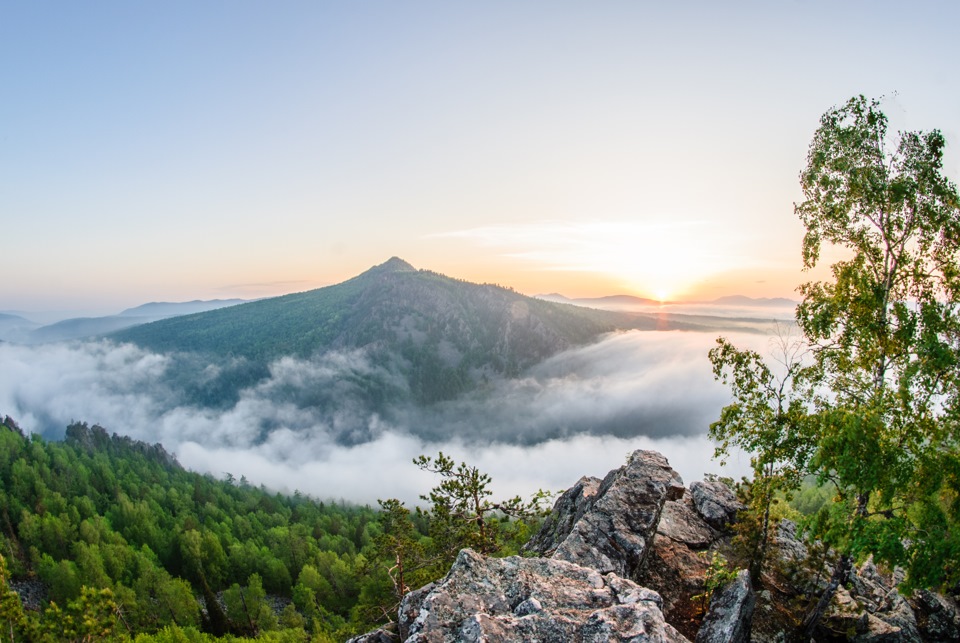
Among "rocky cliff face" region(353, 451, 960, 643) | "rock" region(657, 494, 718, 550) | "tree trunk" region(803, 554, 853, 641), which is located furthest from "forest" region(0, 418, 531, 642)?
"tree trunk" region(803, 554, 853, 641)

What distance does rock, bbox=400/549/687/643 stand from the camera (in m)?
9.58

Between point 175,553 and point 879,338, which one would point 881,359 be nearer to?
point 879,338

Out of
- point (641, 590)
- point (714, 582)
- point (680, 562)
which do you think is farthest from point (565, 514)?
point (641, 590)

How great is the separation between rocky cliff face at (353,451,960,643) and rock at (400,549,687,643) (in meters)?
0.02

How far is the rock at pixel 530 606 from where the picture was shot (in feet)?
31.4

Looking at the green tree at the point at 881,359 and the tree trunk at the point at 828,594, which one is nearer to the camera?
the green tree at the point at 881,359

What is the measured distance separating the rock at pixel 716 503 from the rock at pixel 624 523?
1.05m

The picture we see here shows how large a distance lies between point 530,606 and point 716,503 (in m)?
19.3

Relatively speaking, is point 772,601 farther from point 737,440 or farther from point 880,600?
point 737,440

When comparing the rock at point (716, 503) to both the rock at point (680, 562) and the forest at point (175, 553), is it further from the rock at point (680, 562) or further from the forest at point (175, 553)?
the forest at point (175, 553)

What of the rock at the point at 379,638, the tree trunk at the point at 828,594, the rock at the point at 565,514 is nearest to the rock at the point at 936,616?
the tree trunk at the point at 828,594

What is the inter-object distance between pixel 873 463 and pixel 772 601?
915 cm

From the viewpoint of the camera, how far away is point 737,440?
62.9 ft

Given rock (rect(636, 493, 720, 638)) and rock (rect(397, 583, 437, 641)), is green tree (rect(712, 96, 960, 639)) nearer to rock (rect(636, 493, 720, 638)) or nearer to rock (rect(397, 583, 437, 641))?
rock (rect(636, 493, 720, 638))
